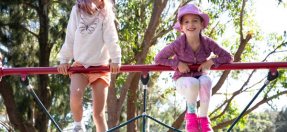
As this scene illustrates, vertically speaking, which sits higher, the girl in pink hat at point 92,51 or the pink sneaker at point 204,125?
the girl in pink hat at point 92,51

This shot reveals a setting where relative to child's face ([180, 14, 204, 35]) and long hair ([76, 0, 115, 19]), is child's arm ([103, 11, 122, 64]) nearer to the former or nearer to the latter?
long hair ([76, 0, 115, 19])

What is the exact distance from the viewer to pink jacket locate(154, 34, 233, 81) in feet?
10.4

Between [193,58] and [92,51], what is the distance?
2.28 feet

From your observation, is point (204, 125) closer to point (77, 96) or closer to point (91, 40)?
point (77, 96)

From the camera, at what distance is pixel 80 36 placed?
129 inches

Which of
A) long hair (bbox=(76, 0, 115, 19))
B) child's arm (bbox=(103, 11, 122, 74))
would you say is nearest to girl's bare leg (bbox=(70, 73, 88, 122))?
child's arm (bbox=(103, 11, 122, 74))

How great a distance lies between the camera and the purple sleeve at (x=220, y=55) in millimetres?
3152

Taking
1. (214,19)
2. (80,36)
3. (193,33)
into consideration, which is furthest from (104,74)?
(214,19)

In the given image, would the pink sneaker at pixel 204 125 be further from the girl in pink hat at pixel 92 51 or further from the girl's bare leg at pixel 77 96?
the girl's bare leg at pixel 77 96

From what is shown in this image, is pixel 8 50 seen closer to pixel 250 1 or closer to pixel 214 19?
pixel 214 19

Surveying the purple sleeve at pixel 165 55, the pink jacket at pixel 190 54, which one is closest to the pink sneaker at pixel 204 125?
the pink jacket at pixel 190 54

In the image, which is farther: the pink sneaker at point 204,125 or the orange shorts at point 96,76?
the orange shorts at point 96,76

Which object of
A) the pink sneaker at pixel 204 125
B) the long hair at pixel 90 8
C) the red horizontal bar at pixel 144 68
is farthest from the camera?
Result: the long hair at pixel 90 8

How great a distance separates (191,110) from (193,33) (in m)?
0.54
